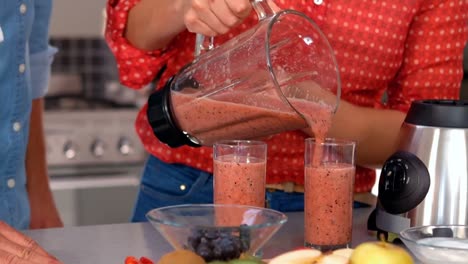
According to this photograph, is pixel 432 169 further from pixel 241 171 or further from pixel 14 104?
pixel 14 104

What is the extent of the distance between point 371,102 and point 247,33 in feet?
1.69

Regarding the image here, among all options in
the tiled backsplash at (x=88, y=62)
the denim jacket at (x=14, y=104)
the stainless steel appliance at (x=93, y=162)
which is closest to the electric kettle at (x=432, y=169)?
the denim jacket at (x=14, y=104)

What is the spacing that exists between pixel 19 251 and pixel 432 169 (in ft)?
2.01

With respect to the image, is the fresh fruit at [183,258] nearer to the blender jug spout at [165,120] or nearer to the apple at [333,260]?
the apple at [333,260]

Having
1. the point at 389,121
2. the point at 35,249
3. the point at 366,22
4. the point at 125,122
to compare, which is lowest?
the point at 125,122

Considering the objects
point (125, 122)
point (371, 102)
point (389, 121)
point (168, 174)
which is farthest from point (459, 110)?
point (125, 122)

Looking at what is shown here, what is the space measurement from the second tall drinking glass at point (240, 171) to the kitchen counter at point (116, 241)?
3.6 inches

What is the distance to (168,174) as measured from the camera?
1750 millimetres

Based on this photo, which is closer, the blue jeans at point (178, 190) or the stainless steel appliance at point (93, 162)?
the blue jeans at point (178, 190)

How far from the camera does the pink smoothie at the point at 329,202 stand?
53.1 inches

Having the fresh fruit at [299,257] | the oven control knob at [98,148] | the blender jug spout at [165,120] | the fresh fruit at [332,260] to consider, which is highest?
the blender jug spout at [165,120]

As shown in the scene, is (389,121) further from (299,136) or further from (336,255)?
(336,255)

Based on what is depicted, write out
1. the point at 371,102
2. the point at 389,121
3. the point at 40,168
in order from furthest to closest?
the point at 40,168, the point at 371,102, the point at 389,121

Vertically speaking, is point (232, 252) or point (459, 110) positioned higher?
point (459, 110)
